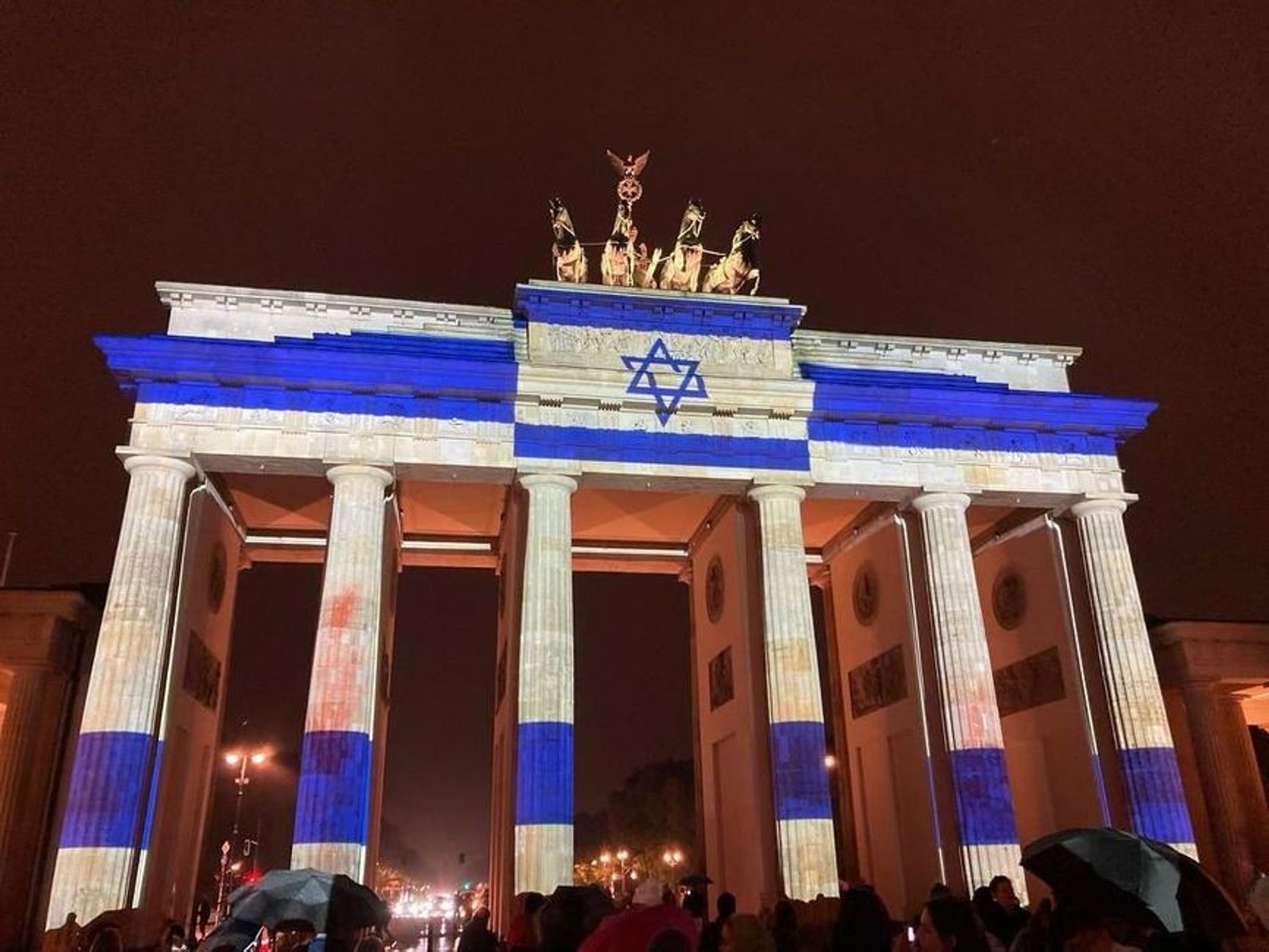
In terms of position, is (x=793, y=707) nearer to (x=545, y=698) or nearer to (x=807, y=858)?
(x=807, y=858)

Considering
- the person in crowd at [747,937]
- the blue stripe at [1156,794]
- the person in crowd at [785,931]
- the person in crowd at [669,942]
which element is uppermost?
the blue stripe at [1156,794]

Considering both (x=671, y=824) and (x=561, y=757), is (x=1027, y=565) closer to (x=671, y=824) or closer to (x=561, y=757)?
(x=561, y=757)

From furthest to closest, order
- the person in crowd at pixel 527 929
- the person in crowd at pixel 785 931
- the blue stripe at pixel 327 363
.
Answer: the blue stripe at pixel 327 363, the person in crowd at pixel 785 931, the person in crowd at pixel 527 929

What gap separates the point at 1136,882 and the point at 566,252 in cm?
2272

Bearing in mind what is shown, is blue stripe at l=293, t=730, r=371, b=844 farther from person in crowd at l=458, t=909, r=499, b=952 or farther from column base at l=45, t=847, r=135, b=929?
person in crowd at l=458, t=909, r=499, b=952

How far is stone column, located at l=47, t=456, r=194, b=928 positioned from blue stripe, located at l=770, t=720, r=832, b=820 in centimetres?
1376

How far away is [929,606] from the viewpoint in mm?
24797

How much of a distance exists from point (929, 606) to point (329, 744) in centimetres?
1502

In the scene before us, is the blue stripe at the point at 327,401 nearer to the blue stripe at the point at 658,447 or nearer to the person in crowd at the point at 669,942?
the blue stripe at the point at 658,447

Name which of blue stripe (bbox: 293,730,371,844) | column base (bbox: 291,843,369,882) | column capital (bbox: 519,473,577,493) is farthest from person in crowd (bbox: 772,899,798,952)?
column capital (bbox: 519,473,577,493)

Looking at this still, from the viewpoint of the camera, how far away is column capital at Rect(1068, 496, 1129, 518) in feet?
83.6

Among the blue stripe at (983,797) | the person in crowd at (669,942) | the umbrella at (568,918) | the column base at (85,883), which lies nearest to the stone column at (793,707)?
the blue stripe at (983,797)

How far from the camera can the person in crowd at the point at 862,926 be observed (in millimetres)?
7195

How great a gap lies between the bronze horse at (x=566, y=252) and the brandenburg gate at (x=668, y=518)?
1.20 metres
